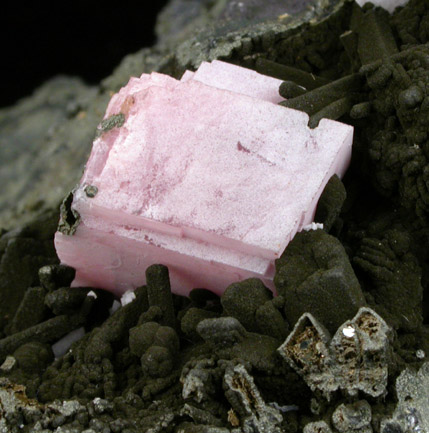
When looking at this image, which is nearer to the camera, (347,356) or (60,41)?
(347,356)

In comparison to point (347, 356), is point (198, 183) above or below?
above

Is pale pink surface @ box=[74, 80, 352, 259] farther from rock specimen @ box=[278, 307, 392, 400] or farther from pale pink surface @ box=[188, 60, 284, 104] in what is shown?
rock specimen @ box=[278, 307, 392, 400]

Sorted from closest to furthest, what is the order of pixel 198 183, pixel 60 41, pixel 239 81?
pixel 198 183, pixel 239 81, pixel 60 41

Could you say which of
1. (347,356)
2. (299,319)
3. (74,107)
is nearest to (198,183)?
(299,319)

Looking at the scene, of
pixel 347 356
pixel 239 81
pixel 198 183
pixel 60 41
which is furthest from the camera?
pixel 60 41

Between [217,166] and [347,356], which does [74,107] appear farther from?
[347,356]

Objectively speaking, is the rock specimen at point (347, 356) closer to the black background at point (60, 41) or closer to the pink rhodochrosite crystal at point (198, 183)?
the pink rhodochrosite crystal at point (198, 183)

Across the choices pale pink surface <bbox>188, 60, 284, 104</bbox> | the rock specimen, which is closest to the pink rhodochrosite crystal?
pale pink surface <bbox>188, 60, 284, 104</bbox>
